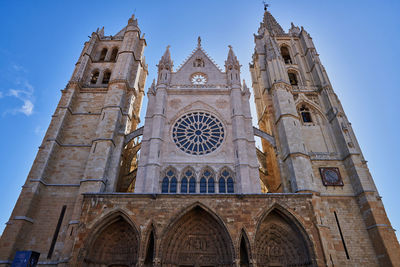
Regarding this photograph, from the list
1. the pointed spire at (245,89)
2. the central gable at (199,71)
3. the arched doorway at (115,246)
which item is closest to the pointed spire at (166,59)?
the central gable at (199,71)

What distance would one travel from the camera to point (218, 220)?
10969 millimetres

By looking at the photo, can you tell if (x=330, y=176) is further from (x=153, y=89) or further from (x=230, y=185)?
(x=153, y=89)

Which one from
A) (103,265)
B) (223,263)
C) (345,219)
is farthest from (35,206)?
(345,219)

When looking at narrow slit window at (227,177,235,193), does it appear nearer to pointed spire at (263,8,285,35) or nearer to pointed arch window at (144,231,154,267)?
pointed arch window at (144,231,154,267)

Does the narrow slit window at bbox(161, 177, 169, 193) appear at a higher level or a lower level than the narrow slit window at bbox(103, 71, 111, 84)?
lower

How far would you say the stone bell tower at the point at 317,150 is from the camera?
490 inches

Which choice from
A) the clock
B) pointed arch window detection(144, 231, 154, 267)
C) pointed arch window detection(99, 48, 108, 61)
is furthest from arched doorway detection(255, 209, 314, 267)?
pointed arch window detection(99, 48, 108, 61)

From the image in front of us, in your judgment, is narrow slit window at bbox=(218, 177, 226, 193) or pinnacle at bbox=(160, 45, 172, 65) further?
pinnacle at bbox=(160, 45, 172, 65)

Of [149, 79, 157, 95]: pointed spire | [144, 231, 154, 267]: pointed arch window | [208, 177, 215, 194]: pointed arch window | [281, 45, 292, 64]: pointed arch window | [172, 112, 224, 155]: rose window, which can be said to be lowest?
[144, 231, 154, 267]: pointed arch window

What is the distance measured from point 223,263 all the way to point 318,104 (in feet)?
41.4

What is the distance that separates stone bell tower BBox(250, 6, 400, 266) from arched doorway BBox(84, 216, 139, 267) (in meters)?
8.40

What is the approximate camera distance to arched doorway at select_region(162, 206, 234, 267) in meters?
10.8

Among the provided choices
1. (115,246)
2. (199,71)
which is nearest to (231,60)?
(199,71)

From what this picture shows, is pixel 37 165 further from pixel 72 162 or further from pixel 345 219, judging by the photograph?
pixel 345 219
